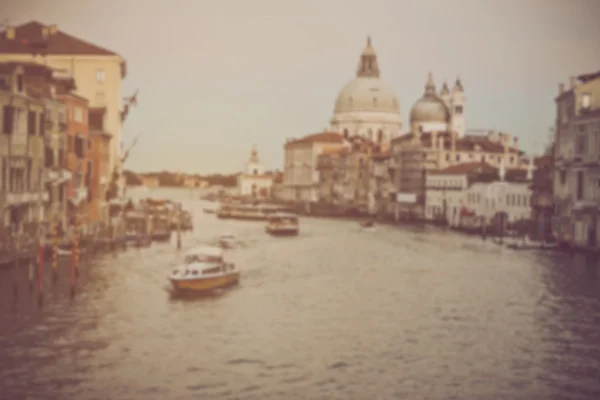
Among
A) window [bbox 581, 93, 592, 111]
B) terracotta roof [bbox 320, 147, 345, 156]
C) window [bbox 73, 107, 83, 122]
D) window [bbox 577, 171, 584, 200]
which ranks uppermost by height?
terracotta roof [bbox 320, 147, 345, 156]

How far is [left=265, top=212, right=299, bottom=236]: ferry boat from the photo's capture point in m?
25.6

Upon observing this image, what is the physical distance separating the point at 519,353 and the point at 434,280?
5.11m

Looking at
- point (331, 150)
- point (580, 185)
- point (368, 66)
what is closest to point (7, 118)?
point (580, 185)

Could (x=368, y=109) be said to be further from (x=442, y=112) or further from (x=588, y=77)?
(x=588, y=77)

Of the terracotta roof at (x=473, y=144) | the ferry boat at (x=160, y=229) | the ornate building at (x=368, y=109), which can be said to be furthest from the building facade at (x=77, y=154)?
the ornate building at (x=368, y=109)

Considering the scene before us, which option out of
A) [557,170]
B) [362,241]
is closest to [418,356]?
[557,170]

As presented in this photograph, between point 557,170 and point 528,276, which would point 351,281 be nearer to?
point 528,276

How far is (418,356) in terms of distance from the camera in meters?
9.10

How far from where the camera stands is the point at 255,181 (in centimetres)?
5675

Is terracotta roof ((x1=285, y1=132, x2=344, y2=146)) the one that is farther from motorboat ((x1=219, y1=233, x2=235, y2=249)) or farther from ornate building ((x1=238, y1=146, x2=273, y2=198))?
motorboat ((x1=219, y1=233, x2=235, y2=249))

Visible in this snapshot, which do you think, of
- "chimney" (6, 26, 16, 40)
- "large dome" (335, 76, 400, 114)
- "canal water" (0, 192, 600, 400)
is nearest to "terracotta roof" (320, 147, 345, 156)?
"large dome" (335, 76, 400, 114)

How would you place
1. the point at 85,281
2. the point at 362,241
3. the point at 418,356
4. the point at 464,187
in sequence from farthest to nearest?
the point at 464,187 < the point at 362,241 < the point at 85,281 < the point at 418,356

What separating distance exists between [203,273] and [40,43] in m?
5.57

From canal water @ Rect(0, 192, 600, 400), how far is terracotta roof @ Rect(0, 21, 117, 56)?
341 cm
